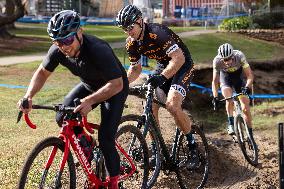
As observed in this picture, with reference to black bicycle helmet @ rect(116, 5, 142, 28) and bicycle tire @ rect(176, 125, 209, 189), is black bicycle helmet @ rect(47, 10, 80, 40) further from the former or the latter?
bicycle tire @ rect(176, 125, 209, 189)

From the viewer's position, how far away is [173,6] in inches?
2318

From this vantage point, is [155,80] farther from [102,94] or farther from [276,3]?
[276,3]

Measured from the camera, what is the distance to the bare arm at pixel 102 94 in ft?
18.5

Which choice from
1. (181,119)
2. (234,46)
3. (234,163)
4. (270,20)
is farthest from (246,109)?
(270,20)

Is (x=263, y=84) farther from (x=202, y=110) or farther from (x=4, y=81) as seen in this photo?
(x=4, y=81)

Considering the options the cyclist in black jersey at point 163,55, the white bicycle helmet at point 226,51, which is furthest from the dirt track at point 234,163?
the white bicycle helmet at point 226,51

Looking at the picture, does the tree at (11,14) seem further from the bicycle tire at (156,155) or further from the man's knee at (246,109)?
the bicycle tire at (156,155)

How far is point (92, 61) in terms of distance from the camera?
575cm

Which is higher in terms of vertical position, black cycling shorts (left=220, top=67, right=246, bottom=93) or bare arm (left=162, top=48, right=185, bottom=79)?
bare arm (left=162, top=48, right=185, bottom=79)

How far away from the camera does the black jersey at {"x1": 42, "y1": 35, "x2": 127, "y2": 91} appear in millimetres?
5727

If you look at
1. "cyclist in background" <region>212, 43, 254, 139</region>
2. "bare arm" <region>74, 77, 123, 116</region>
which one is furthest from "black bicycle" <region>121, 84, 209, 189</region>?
"cyclist in background" <region>212, 43, 254, 139</region>

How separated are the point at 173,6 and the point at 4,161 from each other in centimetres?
5179

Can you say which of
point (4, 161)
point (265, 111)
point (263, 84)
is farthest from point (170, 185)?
point (263, 84)

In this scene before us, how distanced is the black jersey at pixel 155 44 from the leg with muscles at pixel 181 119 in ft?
1.81
